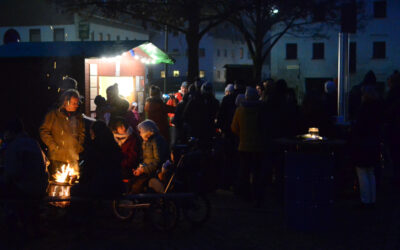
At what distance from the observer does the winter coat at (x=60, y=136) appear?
31.0 ft

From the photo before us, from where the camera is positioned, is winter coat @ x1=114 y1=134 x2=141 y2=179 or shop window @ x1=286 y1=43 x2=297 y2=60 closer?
winter coat @ x1=114 y1=134 x2=141 y2=179

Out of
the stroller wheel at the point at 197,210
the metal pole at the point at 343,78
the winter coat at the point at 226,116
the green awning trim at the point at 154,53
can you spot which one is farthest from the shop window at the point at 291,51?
the stroller wheel at the point at 197,210

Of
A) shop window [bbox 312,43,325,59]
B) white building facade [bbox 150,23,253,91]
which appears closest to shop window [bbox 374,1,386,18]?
shop window [bbox 312,43,325,59]

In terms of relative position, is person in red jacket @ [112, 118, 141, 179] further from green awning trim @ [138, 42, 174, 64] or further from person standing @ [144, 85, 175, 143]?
green awning trim @ [138, 42, 174, 64]

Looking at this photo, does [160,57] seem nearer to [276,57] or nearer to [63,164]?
[63,164]

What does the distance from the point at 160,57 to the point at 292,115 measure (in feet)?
23.8

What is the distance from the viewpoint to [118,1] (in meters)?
22.9

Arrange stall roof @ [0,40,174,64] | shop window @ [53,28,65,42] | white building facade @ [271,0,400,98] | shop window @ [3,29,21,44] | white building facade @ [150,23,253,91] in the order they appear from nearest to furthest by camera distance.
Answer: stall roof @ [0,40,174,64]
shop window @ [3,29,21,44]
white building facade @ [271,0,400,98]
shop window @ [53,28,65,42]
white building facade @ [150,23,253,91]

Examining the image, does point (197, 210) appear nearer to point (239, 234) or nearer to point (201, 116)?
point (239, 234)

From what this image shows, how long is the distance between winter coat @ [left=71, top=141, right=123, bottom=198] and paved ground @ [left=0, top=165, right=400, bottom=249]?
522 mm

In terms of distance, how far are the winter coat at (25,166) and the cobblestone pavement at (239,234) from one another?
667mm

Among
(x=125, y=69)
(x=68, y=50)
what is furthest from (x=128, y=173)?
(x=125, y=69)

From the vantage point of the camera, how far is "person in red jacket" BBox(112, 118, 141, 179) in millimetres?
8945

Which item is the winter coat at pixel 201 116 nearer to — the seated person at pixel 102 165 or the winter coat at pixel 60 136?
the winter coat at pixel 60 136
